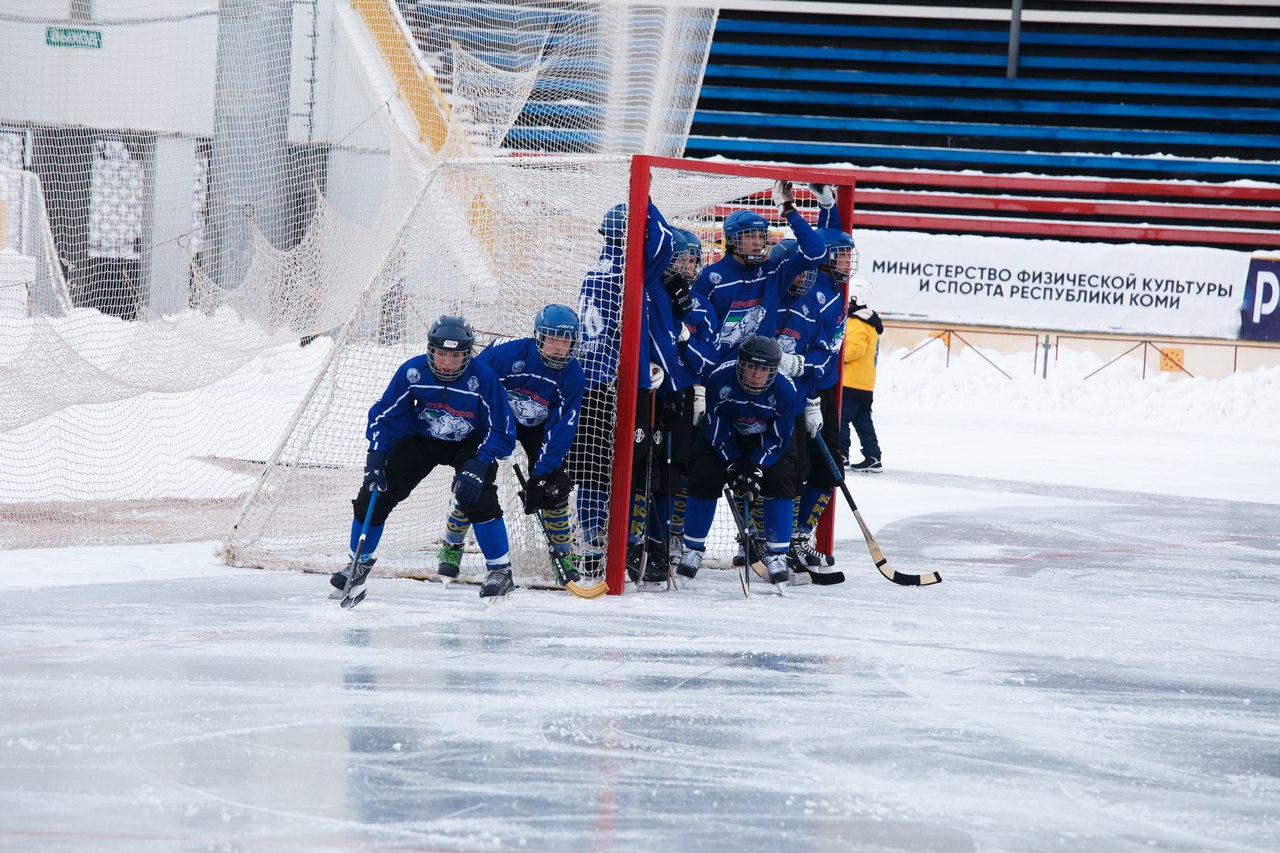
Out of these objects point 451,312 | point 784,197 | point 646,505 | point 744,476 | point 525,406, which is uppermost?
point 784,197

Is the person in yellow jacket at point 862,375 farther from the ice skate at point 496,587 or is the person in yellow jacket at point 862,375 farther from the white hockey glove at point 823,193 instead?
the ice skate at point 496,587

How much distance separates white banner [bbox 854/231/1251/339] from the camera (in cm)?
1457

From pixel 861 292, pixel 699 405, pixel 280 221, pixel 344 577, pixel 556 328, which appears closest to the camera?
pixel 344 577

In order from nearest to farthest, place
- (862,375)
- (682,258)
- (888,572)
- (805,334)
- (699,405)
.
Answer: (682,258), (699,405), (888,572), (805,334), (862,375)

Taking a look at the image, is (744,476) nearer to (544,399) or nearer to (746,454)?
(746,454)

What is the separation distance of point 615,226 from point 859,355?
4173 mm

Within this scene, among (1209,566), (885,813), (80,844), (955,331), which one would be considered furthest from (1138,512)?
(955,331)

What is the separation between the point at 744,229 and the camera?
4.94 metres

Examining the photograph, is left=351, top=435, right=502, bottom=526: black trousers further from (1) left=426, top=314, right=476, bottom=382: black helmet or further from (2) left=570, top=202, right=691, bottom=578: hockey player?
(2) left=570, top=202, right=691, bottom=578: hockey player

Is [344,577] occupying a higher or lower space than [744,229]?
lower

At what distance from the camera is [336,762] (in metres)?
2.66

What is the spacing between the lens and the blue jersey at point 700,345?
15.8 ft

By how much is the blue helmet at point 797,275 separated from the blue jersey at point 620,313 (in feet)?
1.54

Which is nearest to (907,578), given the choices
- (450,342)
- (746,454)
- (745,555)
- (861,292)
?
(745,555)
